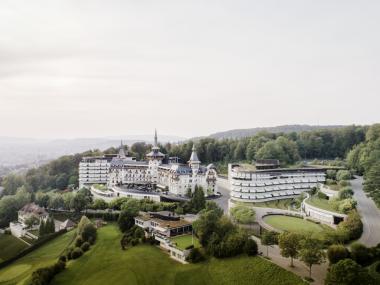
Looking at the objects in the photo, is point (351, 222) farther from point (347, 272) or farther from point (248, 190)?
point (248, 190)

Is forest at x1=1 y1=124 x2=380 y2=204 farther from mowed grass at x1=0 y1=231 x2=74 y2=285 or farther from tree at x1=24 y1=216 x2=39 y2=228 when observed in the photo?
mowed grass at x1=0 y1=231 x2=74 y2=285

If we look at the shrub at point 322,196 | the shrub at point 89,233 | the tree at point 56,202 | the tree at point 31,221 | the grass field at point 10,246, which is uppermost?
the shrub at point 322,196

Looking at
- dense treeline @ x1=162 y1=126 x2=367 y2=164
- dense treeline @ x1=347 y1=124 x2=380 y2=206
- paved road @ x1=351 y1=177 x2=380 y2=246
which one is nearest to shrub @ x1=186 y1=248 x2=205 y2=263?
paved road @ x1=351 y1=177 x2=380 y2=246

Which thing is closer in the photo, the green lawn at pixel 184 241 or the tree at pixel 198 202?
the green lawn at pixel 184 241

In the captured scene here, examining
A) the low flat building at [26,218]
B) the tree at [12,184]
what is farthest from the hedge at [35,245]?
the tree at [12,184]

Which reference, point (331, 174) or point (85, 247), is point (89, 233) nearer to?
point (85, 247)

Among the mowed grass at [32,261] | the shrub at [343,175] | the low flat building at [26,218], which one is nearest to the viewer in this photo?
the mowed grass at [32,261]

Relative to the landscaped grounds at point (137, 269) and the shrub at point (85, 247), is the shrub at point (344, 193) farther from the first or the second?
the shrub at point (85, 247)
